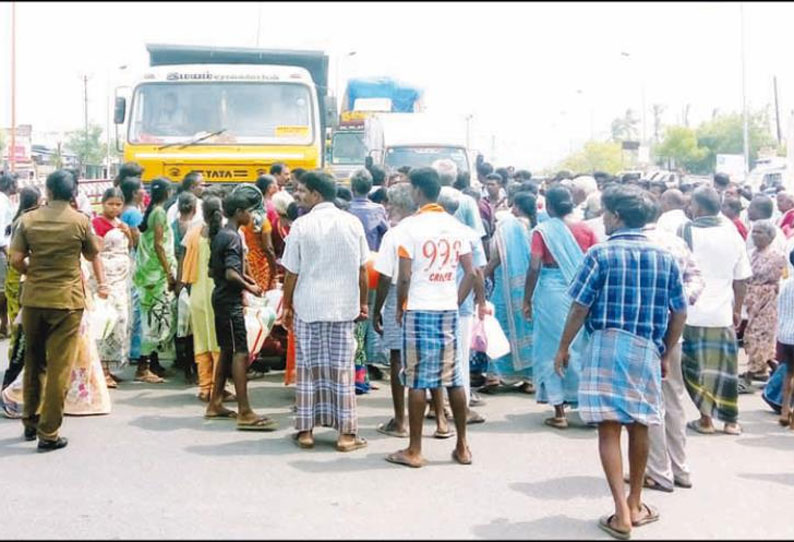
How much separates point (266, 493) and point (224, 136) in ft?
24.7

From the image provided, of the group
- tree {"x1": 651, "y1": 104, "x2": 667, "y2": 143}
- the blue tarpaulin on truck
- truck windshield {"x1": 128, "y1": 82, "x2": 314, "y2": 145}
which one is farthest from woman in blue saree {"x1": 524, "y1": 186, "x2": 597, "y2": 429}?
tree {"x1": 651, "y1": 104, "x2": 667, "y2": 143}

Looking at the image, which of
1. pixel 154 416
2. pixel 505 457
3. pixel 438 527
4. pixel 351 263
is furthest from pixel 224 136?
pixel 438 527

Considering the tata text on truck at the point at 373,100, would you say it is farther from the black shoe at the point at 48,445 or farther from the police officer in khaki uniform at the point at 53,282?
the black shoe at the point at 48,445

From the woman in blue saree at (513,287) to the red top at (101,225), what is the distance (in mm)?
3173

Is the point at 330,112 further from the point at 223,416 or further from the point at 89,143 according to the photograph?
the point at 89,143

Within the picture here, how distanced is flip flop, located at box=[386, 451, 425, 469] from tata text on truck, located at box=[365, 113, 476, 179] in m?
11.4

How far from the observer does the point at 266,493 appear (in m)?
5.32

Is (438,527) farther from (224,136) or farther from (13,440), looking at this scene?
(224,136)

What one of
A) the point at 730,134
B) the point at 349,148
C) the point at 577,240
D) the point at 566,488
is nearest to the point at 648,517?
the point at 566,488

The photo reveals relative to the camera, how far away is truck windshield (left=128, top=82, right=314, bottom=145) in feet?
39.8

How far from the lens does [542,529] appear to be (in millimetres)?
4816

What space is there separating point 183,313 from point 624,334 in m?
4.54

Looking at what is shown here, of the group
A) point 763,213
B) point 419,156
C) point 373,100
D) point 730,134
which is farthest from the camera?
point 730,134

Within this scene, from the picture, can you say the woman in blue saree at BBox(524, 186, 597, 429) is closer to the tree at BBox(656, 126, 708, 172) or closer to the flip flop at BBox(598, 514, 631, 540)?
the flip flop at BBox(598, 514, 631, 540)
